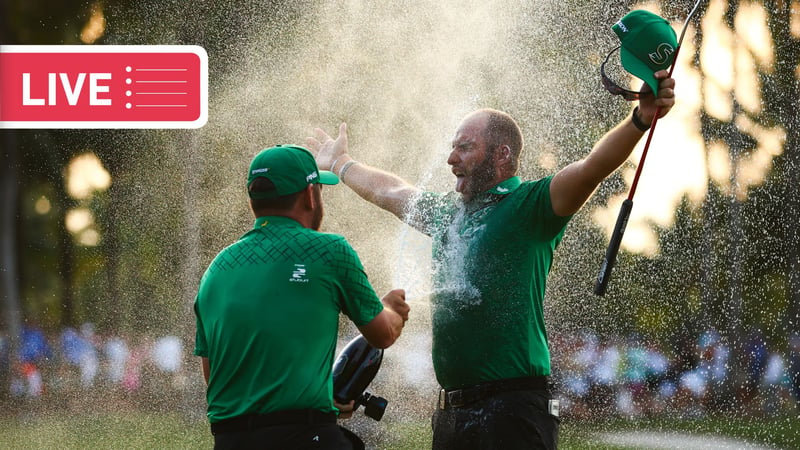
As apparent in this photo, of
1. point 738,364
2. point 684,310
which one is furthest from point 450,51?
Result: point 684,310

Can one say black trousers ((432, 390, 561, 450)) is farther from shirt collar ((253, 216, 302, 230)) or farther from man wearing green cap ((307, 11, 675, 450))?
shirt collar ((253, 216, 302, 230))

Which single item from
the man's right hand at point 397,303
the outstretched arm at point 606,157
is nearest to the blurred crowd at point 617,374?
the outstretched arm at point 606,157

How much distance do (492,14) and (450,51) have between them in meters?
1.05

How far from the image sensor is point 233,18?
18266 mm

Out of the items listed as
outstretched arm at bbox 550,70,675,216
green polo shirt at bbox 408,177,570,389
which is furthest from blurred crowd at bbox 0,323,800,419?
outstretched arm at bbox 550,70,675,216

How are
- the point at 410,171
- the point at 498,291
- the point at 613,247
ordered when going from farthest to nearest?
the point at 410,171
the point at 498,291
the point at 613,247

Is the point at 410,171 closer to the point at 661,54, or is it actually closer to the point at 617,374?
the point at 661,54

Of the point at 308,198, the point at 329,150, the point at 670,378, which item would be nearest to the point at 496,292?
the point at 308,198

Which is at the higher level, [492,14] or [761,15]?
[761,15]

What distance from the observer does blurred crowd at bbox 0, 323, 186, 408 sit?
19.4 metres

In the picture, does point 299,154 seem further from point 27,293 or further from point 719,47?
point 27,293

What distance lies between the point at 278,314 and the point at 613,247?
1323mm

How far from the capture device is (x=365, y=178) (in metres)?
5.03

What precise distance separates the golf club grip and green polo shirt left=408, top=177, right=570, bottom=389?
0.33 meters
